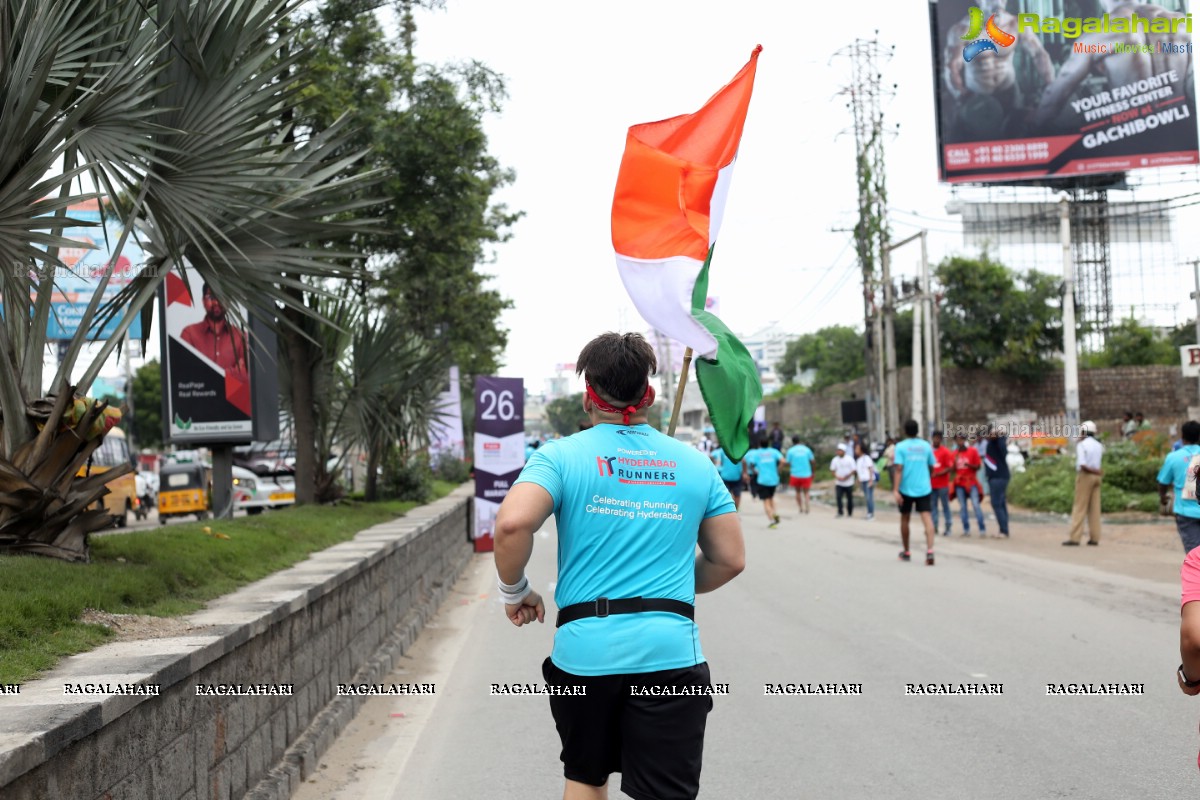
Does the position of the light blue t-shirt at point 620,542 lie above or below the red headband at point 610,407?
below

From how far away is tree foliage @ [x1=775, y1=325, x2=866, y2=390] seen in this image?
78.6 meters

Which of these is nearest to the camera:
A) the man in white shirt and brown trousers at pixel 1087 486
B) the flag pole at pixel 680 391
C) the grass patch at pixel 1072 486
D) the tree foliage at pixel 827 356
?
the flag pole at pixel 680 391

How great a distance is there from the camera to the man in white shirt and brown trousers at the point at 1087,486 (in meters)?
17.0

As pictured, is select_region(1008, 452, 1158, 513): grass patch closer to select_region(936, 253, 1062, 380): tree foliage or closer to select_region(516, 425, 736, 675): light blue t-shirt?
select_region(936, 253, 1062, 380): tree foliage

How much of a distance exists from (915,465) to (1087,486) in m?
3.86

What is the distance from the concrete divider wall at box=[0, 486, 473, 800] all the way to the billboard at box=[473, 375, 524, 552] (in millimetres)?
8808

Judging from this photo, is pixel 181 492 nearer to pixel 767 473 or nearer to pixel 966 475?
pixel 767 473

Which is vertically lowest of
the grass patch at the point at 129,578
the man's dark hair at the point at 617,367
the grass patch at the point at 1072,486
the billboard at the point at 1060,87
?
the grass patch at the point at 1072,486

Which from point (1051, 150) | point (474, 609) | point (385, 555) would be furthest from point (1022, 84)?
point (385, 555)

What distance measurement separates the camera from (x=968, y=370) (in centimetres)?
4512

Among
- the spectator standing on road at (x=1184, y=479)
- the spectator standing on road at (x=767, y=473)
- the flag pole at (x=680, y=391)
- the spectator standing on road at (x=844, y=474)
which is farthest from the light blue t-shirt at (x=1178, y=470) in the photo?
the spectator standing on road at (x=844, y=474)

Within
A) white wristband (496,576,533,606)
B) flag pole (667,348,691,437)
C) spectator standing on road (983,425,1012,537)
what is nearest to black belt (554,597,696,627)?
white wristband (496,576,533,606)

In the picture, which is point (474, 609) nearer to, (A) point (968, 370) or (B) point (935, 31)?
(B) point (935, 31)

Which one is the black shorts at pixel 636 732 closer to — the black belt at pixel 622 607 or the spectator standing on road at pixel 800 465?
the black belt at pixel 622 607
